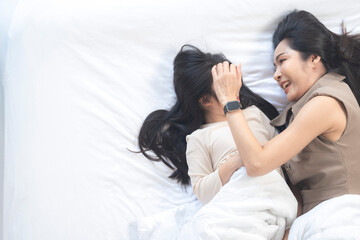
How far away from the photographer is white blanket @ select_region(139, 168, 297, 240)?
1.16 m

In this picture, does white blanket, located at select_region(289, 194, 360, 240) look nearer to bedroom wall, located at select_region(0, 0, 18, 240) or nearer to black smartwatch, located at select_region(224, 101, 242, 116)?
black smartwatch, located at select_region(224, 101, 242, 116)

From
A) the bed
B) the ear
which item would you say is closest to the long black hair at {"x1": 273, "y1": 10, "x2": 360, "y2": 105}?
the bed

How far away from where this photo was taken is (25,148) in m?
1.42

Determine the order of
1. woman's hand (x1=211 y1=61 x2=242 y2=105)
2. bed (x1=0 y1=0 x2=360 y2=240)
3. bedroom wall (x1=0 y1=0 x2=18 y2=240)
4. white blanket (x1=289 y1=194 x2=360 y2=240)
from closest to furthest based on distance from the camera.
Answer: white blanket (x1=289 y1=194 x2=360 y2=240) → woman's hand (x1=211 y1=61 x2=242 y2=105) → bed (x1=0 y1=0 x2=360 y2=240) → bedroom wall (x1=0 y1=0 x2=18 y2=240)

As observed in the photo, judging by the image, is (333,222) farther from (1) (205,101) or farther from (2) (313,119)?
(1) (205,101)

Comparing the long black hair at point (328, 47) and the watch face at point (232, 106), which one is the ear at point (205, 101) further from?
the long black hair at point (328, 47)

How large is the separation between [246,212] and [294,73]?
1.53 feet

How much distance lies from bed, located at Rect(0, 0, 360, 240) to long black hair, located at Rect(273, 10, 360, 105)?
194 mm

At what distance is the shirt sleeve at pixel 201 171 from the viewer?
1.32m

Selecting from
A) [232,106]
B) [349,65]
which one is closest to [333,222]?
[232,106]

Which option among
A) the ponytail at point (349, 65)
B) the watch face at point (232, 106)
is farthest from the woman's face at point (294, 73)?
the watch face at point (232, 106)

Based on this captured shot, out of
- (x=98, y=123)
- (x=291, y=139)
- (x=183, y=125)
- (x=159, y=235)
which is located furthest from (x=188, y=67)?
(x=159, y=235)

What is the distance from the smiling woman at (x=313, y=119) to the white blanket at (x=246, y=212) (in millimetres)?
59

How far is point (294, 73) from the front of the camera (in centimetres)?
132
